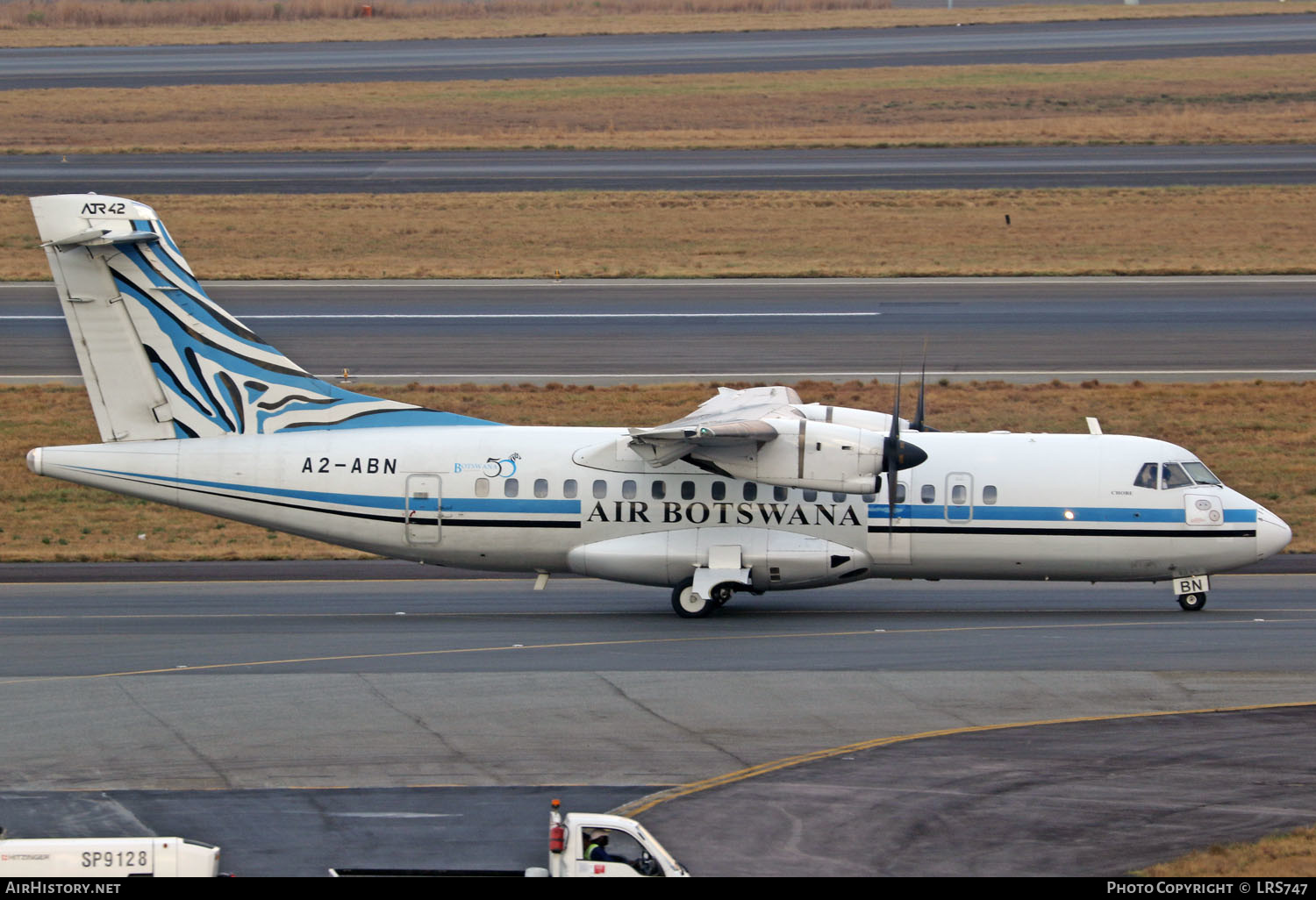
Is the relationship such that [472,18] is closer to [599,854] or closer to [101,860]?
[599,854]

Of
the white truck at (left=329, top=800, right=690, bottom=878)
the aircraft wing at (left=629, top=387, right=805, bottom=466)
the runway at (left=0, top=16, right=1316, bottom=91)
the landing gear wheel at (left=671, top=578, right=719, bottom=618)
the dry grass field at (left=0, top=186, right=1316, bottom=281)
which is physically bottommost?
the white truck at (left=329, top=800, right=690, bottom=878)

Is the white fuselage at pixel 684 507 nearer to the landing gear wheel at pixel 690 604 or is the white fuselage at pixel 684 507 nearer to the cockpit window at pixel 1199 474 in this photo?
the cockpit window at pixel 1199 474

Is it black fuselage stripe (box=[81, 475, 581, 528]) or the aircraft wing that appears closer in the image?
the aircraft wing

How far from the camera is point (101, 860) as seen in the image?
13320 mm

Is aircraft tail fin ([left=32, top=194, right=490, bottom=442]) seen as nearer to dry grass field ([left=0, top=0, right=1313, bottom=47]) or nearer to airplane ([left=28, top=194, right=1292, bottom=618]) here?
airplane ([left=28, top=194, right=1292, bottom=618])

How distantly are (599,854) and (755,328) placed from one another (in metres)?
36.0

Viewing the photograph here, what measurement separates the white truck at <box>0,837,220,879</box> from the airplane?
14024 mm

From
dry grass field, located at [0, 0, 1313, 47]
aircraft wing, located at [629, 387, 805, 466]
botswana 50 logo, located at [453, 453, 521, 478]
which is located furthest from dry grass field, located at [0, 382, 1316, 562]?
dry grass field, located at [0, 0, 1313, 47]

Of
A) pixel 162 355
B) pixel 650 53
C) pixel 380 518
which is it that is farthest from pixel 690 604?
pixel 650 53

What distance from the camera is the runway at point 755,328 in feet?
149

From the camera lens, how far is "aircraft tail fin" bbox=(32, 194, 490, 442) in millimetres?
27172

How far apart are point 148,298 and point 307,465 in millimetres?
4321

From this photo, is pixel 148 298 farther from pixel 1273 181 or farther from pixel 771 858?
pixel 1273 181

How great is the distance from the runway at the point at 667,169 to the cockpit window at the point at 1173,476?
41.3 metres
